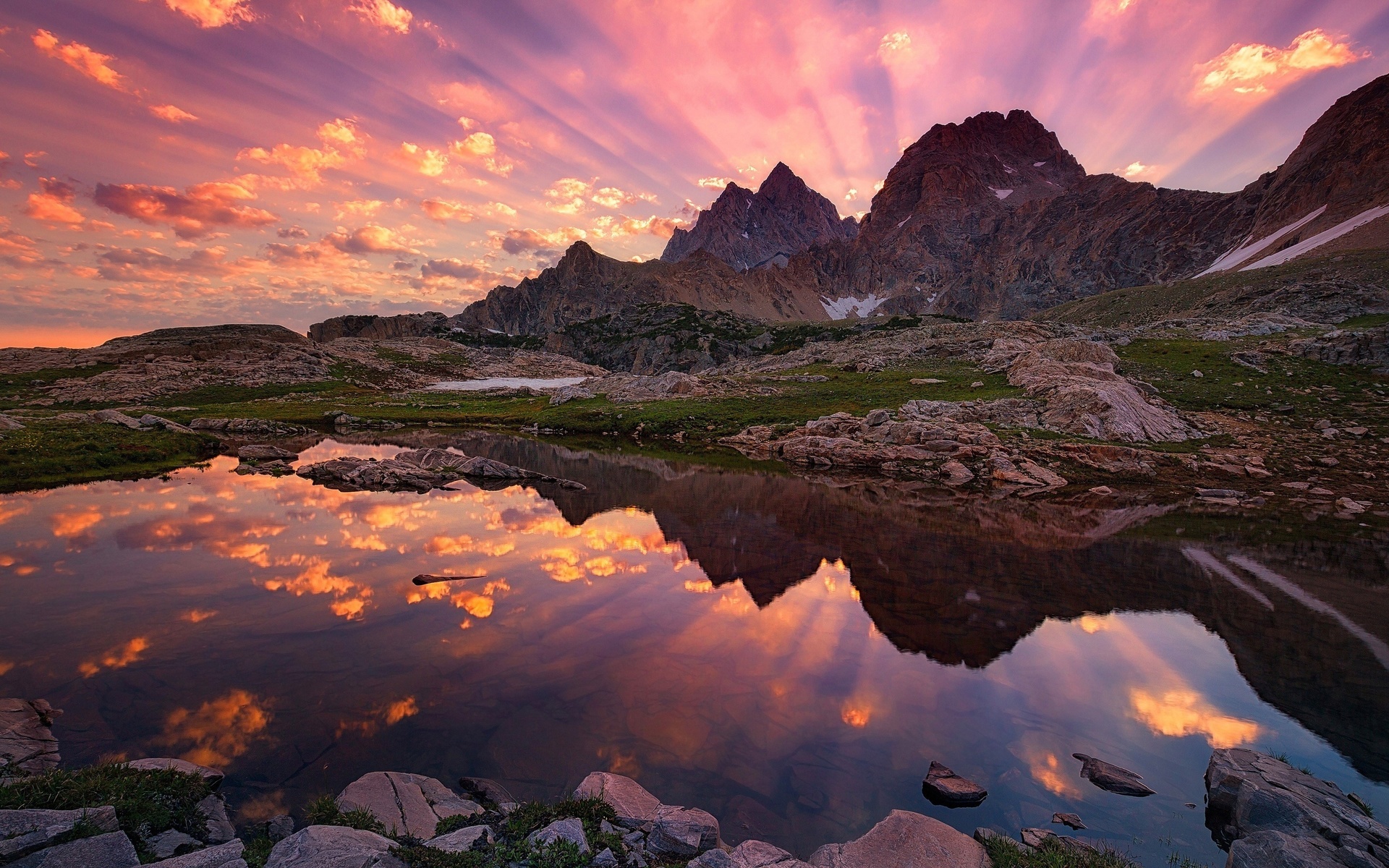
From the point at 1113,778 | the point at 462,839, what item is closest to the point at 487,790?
the point at 462,839

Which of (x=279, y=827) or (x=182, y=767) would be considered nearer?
(x=279, y=827)

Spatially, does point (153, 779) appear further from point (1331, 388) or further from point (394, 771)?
point (1331, 388)

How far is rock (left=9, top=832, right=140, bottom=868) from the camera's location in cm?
641

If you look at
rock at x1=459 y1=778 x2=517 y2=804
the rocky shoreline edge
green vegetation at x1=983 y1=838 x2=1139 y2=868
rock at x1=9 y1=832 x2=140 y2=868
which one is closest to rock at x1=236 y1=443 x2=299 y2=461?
the rocky shoreline edge

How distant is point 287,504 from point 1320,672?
48.2 m

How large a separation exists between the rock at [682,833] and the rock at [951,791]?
5.03m

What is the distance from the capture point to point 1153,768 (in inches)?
496

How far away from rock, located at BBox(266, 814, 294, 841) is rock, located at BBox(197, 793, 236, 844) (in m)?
0.02

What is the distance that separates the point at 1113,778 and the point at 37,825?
18576mm

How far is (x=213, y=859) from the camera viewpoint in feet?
22.9

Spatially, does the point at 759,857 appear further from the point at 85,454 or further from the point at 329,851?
the point at 85,454

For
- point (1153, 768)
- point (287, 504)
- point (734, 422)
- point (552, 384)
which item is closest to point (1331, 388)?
point (734, 422)

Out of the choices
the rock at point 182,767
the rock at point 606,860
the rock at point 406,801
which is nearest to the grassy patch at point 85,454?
the rock at point 182,767

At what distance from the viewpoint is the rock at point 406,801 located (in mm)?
9320
